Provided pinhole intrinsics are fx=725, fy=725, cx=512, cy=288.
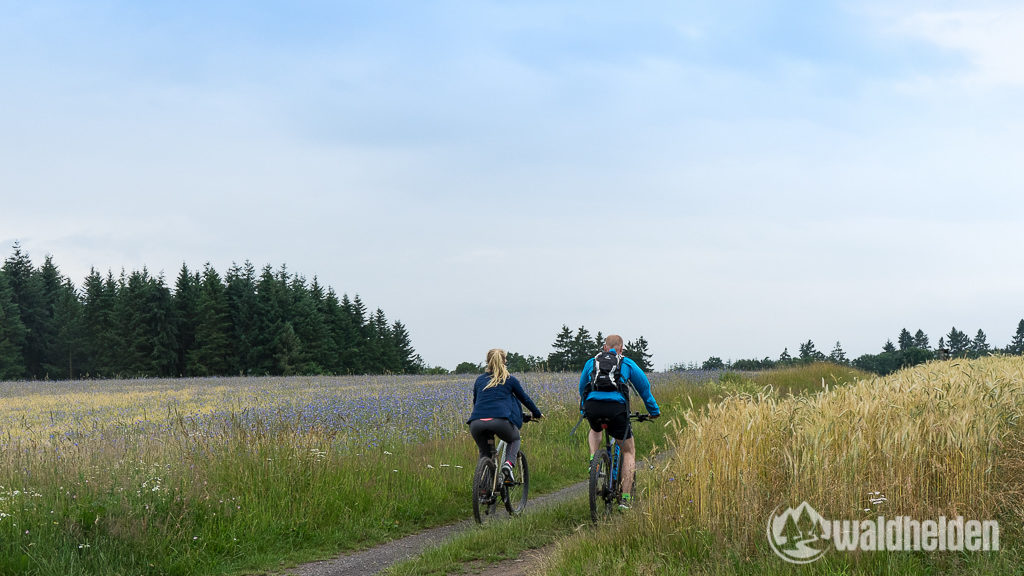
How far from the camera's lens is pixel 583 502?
1020 centimetres

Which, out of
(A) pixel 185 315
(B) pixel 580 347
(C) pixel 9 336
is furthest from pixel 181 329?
(B) pixel 580 347

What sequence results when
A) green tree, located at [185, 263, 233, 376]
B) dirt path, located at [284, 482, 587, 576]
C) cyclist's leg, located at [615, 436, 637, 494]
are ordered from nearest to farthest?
dirt path, located at [284, 482, 587, 576], cyclist's leg, located at [615, 436, 637, 494], green tree, located at [185, 263, 233, 376]

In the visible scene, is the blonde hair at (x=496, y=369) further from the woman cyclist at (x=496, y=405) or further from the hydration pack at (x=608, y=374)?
the hydration pack at (x=608, y=374)

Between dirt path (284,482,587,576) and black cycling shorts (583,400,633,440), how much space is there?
1772 millimetres

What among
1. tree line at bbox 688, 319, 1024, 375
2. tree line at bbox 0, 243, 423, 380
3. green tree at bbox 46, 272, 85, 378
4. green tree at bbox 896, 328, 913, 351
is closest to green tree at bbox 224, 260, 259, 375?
tree line at bbox 0, 243, 423, 380

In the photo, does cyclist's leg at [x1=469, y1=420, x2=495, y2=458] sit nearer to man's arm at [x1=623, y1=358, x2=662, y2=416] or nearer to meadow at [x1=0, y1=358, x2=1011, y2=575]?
meadow at [x1=0, y1=358, x2=1011, y2=575]

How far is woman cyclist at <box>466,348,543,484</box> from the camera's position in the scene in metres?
10.0

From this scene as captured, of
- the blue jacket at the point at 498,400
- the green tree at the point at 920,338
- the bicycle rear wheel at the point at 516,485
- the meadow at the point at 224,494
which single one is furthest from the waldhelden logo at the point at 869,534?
the green tree at the point at 920,338

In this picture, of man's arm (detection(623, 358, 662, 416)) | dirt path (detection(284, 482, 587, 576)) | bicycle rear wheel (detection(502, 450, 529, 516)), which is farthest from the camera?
bicycle rear wheel (detection(502, 450, 529, 516))

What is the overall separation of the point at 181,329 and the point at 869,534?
7436 centimetres

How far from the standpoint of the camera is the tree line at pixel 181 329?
68.4 metres

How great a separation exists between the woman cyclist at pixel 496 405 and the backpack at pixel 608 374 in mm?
1227

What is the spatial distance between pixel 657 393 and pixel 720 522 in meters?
17.3

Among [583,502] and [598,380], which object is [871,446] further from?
[583,502]
